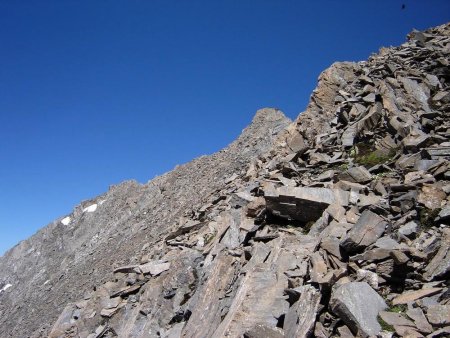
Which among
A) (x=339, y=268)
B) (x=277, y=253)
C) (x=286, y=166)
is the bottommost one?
(x=339, y=268)

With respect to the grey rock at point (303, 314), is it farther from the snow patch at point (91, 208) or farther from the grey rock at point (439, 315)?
the snow patch at point (91, 208)

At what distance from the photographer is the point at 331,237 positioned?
11070 millimetres

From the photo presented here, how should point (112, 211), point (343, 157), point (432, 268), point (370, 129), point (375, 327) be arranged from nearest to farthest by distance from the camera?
point (375, 327) < point (432, 268) < point (343, 157) < point (370, 129) < point (112, 211)

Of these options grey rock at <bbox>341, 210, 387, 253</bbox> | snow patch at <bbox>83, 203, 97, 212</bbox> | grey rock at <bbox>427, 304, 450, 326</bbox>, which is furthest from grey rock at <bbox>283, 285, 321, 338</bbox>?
snow patch at <bbox>83, 203, 97, 212</bbox>

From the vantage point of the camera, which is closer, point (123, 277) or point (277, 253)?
point (277, 253)

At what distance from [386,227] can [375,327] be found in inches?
146

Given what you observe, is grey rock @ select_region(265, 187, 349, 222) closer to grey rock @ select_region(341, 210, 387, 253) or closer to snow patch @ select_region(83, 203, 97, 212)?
grey rock @ select_region(341, 210, 387, 253)

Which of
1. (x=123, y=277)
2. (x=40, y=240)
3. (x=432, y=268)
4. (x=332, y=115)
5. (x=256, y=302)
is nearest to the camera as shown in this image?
(x=432, y=268)

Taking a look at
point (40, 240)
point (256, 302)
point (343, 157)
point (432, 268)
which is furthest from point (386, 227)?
point (40, 240)

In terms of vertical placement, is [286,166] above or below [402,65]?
below

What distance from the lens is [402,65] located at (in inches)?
1012

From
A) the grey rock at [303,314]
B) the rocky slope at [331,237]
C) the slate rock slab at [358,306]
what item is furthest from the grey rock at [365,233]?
the grey rock at [303,314]

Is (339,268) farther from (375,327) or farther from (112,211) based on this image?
(112,211)

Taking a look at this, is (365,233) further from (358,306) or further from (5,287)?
(5,287)
